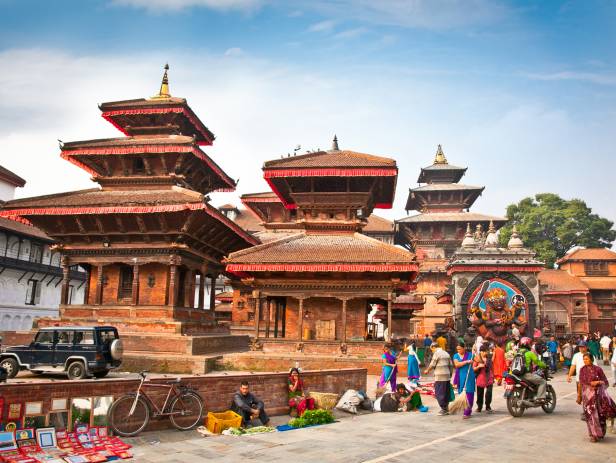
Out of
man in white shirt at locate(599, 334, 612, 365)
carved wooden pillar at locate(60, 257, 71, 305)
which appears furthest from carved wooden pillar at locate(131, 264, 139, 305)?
man in white shirt at locate(599, 334, 612, 365)

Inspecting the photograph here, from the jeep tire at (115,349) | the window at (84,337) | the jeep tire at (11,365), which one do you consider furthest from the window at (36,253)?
the jeep tire at (115,349)

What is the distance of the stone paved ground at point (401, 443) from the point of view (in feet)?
26.7

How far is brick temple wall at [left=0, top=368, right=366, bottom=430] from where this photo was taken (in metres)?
8.27

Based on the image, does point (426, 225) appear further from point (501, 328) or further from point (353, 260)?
point (353, 260)

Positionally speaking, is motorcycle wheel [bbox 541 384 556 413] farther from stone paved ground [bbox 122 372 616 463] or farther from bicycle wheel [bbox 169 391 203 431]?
bicycle wheel [bbox 169 391 203 431]

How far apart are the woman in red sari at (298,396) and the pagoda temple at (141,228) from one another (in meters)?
9.32

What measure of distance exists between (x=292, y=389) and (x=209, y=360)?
8.60 meters

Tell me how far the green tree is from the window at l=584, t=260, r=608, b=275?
1058 centimetres

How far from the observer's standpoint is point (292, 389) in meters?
12.2

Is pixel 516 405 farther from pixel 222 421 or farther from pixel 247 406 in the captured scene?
pixel 222 421

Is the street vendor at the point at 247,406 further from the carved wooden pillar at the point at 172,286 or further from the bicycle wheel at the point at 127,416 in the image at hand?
the carved wooden pillar at the point at 172,286

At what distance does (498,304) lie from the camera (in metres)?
33.6

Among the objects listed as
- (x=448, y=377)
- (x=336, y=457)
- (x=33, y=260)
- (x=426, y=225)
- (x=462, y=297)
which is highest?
(x=426, y=225)

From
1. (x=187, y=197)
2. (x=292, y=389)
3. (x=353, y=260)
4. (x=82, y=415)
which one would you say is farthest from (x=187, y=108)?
(x=82, y=415)
